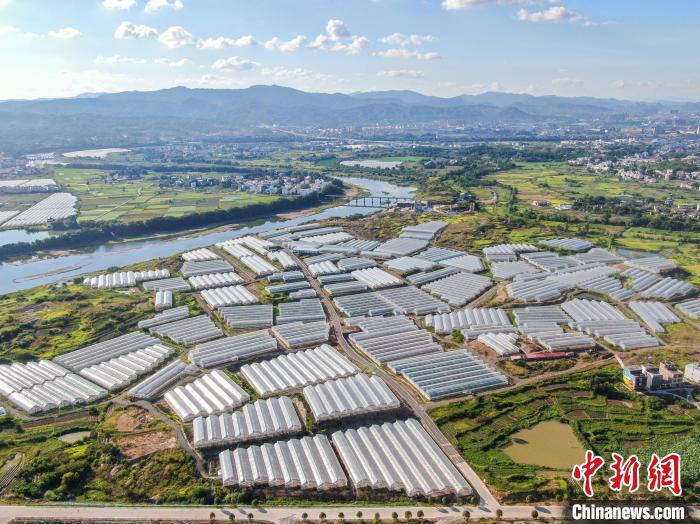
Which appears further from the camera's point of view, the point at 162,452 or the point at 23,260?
the point at 23,260

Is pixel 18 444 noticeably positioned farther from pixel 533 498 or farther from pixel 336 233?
pixel 336 233

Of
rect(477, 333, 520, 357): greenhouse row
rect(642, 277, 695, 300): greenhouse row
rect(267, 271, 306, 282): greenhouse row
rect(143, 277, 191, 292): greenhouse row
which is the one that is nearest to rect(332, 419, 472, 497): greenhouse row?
rect(477, 333, 520, 357): greenhouse row

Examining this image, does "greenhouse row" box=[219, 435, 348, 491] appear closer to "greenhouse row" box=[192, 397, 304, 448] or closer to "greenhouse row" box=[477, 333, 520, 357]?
"greenhouse row" box=[192, 397, 304, 448]

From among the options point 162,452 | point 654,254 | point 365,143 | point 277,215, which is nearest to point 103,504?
point 162,452

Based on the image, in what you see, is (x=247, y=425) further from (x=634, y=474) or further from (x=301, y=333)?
(x=634, y=474)

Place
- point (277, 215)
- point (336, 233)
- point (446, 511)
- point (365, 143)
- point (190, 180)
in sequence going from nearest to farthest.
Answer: point (446, 511), point (336, 233), point (277, 215), point (190, 180), point (365, 143)

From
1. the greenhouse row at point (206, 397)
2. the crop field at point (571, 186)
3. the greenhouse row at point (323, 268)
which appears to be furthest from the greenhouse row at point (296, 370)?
the crop field at point (571, 186)

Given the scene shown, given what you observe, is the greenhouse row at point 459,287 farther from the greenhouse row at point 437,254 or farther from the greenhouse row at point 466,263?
the greenhouse row at point 437,254

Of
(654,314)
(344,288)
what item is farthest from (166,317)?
(654,314)
